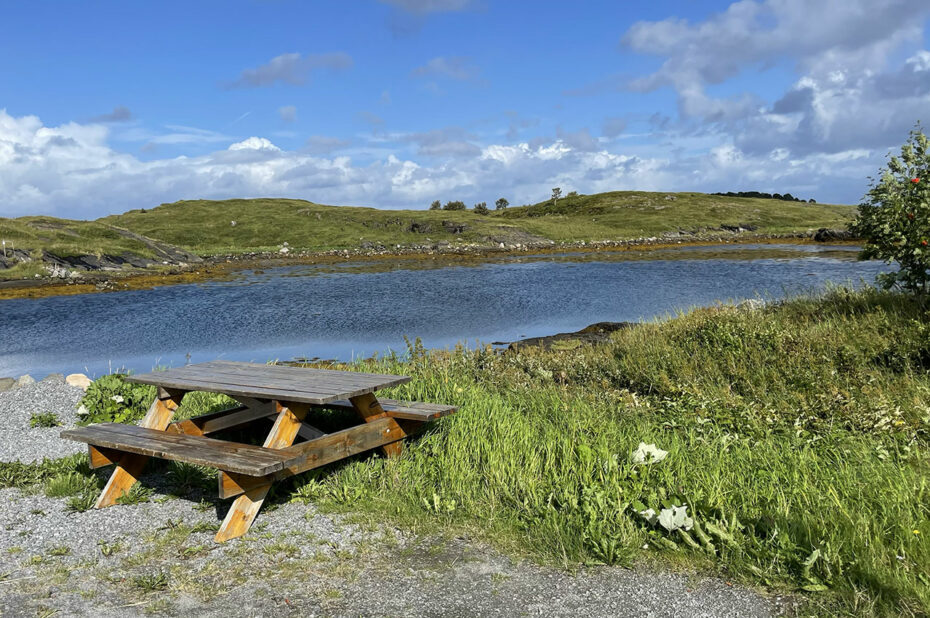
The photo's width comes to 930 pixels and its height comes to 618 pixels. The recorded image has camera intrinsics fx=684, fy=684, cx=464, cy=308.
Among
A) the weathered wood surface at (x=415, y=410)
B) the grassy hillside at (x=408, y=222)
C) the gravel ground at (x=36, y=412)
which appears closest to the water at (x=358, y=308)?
the gravel ground at (x=36, y=412)

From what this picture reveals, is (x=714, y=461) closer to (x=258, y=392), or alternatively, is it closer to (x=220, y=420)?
(x=258, y=392)

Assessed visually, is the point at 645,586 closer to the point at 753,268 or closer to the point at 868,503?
the point at 868,503

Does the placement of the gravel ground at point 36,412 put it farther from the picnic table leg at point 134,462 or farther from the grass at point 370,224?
the grass at point 370,224

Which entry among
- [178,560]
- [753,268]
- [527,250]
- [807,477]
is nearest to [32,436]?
[178,560]

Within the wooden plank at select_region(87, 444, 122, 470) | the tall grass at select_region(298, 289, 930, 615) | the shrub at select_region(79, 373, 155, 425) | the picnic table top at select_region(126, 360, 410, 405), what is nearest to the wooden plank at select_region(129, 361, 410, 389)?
the picnic table top at select_region(126, 360, 410, 405)

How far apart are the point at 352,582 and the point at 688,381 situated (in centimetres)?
598

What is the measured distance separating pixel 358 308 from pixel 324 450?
22.4m

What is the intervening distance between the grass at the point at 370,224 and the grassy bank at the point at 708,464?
46.7 metres

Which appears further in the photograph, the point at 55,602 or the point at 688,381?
A: the point at 688,381

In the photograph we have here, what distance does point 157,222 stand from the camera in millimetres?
83688

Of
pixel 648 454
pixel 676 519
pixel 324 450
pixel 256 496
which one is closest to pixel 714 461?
pixel 648 454

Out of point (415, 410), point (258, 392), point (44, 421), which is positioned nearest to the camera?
point (258, 392)

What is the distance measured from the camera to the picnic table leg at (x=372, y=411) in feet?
20.9

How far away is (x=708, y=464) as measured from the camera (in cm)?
576
